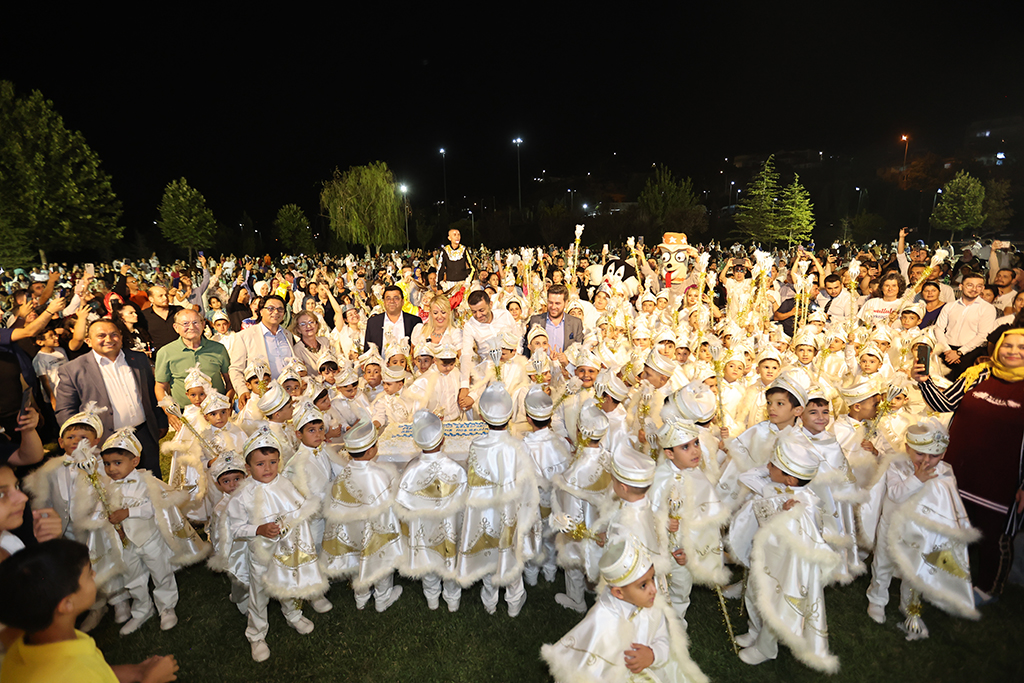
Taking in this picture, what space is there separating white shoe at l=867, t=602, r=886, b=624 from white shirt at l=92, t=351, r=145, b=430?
7.20 m

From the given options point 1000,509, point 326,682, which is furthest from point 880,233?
point 326,682

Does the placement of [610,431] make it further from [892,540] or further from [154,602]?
[154,602]

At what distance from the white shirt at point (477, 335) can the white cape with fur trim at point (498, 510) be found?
102 inches

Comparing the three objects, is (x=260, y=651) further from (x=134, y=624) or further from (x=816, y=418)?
(x=816, y=418)

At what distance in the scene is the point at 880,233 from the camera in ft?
169

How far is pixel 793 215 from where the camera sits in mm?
43438

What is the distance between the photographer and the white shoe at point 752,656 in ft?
12.6

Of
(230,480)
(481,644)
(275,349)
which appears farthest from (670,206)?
(230,480)

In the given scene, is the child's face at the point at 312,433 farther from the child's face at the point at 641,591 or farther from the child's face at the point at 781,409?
the child's face at the point at 781,409

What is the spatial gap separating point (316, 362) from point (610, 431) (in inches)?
177

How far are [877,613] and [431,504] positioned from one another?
12.6ft

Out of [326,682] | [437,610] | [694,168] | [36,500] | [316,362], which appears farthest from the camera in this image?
[694,168]

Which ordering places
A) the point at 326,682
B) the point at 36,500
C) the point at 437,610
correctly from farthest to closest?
the point at 437,610 < the point at 36,500 < the point at 326,682

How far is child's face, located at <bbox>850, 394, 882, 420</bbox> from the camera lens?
4879mm
